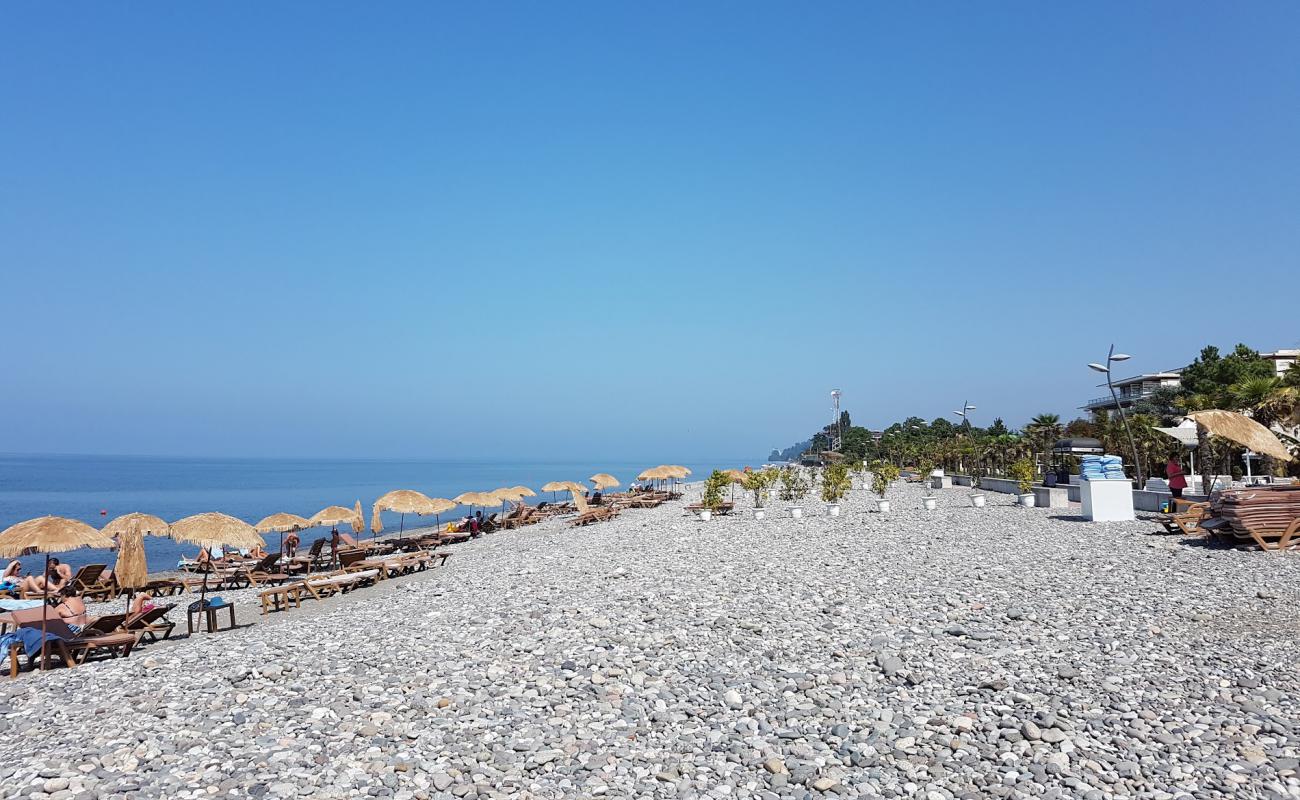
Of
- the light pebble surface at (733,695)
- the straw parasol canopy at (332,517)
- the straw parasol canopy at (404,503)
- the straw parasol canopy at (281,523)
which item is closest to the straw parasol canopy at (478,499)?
the straw parasol canopy at (404,503)

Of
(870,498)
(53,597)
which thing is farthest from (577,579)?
(870,498)

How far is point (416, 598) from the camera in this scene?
47.1ft

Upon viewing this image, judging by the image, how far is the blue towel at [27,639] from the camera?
33.3 feet

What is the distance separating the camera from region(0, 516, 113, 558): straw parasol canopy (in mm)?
11023

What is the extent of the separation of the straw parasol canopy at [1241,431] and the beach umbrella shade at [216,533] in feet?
65.4

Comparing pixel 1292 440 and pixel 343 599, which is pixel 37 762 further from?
pixel 1292 440

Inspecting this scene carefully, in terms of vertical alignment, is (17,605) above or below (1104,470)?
below

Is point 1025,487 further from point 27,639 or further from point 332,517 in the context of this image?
point 27,639

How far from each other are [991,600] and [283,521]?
16915mm

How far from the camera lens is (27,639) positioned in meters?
10.2

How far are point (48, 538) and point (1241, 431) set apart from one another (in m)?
22.7

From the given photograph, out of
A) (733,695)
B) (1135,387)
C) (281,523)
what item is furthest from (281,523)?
(1135,387)

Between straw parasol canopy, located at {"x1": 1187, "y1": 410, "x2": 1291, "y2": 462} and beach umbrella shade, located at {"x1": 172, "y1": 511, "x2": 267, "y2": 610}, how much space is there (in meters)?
19.9

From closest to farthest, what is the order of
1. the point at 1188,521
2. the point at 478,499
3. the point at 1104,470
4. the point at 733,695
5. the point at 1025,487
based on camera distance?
the point at 733,695, the point at 1188,521, the point at 1104,470, the point at 1025,487, the point at 478,499
